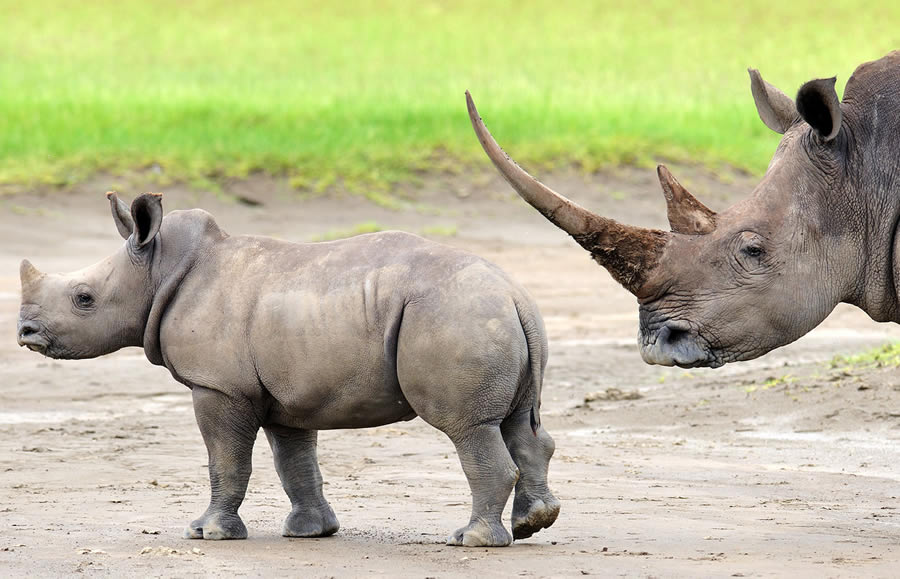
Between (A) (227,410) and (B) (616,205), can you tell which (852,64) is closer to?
(B) (616,205)

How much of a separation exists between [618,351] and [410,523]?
566 cm

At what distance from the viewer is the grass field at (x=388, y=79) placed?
19438 millimetres

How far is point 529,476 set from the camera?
651 centimetres

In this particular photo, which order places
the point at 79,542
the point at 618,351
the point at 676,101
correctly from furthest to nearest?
the point at 676,101 → the point at 618,351 → the point at 79,542

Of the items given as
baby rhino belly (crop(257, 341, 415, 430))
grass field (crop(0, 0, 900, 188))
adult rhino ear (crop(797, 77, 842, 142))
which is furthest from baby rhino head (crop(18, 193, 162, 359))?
grass field (crop(0, 0, 900, 188))

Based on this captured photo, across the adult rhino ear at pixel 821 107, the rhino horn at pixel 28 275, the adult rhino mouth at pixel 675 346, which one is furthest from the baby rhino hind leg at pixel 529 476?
the rhino horn at pixel 28 275

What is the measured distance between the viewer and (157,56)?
92.3ft

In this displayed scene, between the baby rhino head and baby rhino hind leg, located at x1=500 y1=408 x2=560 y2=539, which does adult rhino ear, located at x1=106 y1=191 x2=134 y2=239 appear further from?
baby rhino hind leg, located at x1=500 y1=408 x2=560 y2=539

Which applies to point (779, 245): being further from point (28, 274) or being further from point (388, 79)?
point (388, 79)

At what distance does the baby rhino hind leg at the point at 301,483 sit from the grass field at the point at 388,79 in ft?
38.2

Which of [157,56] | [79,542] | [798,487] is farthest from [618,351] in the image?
[157,56]

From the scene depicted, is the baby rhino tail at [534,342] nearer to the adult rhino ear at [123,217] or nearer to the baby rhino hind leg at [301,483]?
the baby rhino hind leg at [301,483]

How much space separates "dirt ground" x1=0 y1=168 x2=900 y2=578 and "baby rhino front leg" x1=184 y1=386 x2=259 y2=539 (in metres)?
0.12

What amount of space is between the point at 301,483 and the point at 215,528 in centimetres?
48
